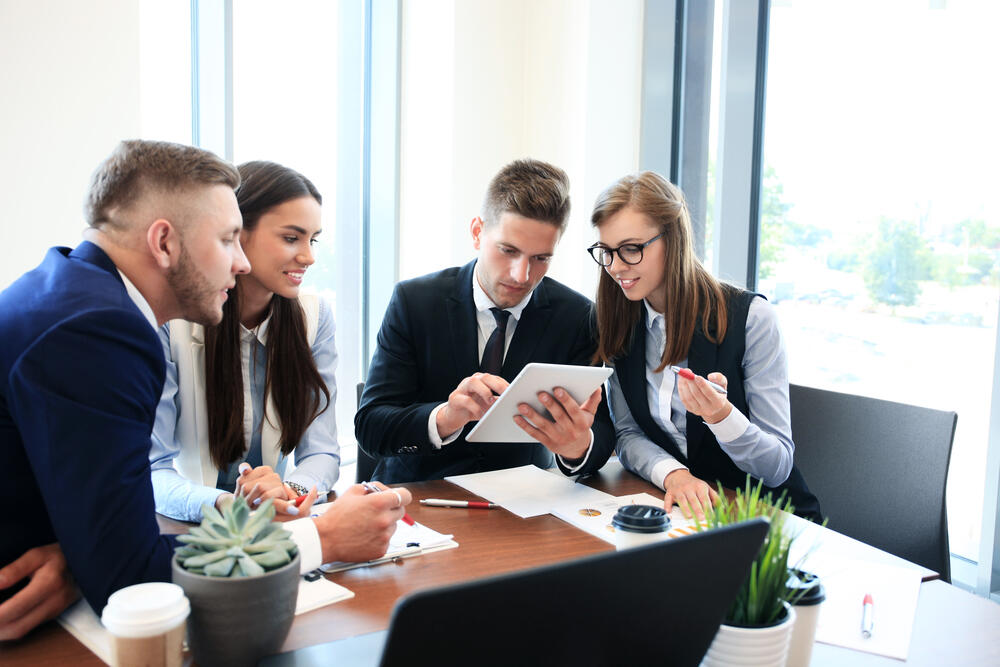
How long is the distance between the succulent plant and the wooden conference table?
5.8 inches

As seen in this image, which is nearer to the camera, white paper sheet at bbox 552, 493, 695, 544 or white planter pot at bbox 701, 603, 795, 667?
white planter pot at bbox 701, 603, 795, 667

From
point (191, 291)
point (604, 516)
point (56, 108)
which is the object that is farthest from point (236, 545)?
point (56, 108)

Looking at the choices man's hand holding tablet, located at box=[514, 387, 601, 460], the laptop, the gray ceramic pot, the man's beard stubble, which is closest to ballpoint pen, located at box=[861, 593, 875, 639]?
the laptop

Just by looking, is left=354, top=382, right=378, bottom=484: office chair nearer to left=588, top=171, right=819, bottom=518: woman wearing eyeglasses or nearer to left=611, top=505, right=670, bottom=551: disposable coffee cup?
left=588, top=171, right=819, bottom=518: woman wearing eyeglasses

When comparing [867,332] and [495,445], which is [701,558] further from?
[867,332]

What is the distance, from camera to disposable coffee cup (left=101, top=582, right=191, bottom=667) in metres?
0.89

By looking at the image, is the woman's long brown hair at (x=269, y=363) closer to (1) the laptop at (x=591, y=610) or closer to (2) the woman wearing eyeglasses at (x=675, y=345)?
(2) the woman wearing eyeglasses at (x=675, y=345)

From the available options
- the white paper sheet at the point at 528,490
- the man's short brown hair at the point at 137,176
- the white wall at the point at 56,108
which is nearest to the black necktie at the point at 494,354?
the white paper sheet at the point at 528,490

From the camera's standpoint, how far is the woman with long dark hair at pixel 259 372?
6.32ft

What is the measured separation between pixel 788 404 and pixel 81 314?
1705mm

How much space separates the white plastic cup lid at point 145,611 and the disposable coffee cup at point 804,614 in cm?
75

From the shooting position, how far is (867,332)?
3.02m

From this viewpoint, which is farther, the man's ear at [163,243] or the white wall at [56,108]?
the white wall at [56,108]

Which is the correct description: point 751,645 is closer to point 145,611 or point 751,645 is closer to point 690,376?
point 145,611
